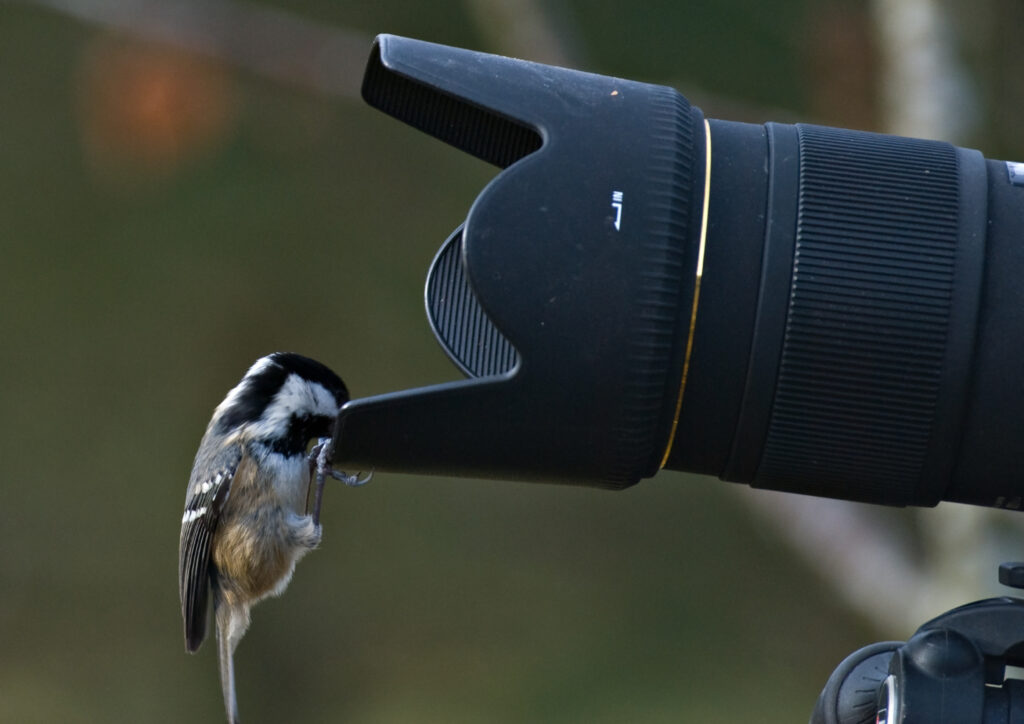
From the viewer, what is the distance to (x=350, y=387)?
10.7ft

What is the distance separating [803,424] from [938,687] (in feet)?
0.76

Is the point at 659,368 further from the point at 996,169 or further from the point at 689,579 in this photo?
the point at 689,579

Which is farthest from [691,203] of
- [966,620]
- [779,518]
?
[779,518]

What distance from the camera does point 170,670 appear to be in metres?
3.24

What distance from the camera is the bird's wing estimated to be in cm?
170

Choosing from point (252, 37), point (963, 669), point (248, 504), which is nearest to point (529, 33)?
point (252, 37)

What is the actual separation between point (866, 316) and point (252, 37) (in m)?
2.20

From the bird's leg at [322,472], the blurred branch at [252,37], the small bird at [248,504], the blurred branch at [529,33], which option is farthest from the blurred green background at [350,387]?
the bird's leg at [322,472]

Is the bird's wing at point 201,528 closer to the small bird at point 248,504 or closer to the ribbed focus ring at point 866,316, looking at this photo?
the small bird at point 248,504

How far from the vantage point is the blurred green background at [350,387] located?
3146 mm

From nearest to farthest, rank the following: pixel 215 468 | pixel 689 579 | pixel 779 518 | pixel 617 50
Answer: pixel 215 468
pixel 779 518
pixel 617 50
pixel 689 579

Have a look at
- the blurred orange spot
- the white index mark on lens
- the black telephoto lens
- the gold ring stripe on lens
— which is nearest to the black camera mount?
the black telephoto lens

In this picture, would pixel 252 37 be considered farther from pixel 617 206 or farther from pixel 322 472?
pixel 617 206

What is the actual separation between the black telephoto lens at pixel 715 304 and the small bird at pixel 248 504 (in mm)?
653
